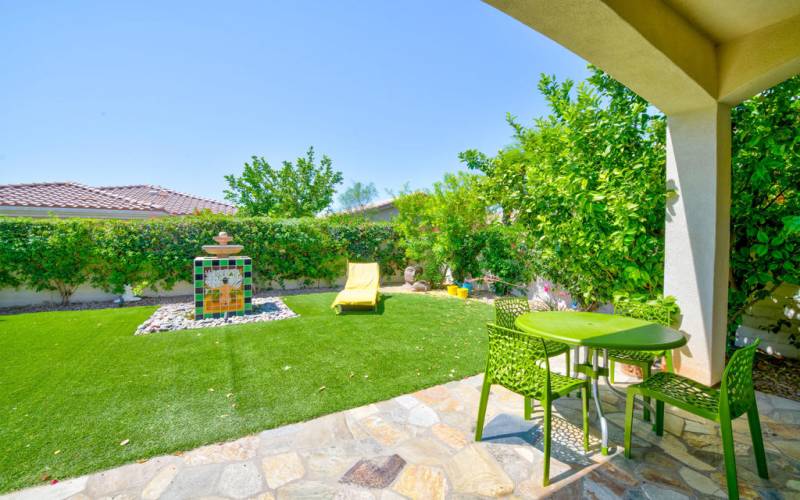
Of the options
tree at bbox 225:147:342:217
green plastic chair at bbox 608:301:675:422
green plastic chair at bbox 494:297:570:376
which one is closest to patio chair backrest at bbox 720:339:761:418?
green plastic chair at bbox 608:301:675:422

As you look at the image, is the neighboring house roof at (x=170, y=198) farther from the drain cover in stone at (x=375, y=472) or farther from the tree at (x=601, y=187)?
the drain cover in stone at (x=375, y=472)

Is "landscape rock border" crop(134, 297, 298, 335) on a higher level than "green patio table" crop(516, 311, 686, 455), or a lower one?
lower

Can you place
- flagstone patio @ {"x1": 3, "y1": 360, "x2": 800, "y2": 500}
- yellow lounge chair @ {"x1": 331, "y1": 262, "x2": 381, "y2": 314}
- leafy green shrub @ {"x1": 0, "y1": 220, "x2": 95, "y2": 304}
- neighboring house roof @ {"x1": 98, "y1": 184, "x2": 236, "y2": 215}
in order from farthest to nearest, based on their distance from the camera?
neighboring house roof @ {"x1": 98, "y1": 184, "x2": 236, "y2": 215} → leafy green shrub @ {"x1": 0, "y1": 220, "x2": 95, "y2": 304} → yellow lounge chair @ {"x1": 331, "y1": 262, "x2": 381, "y2": 314} → flagstone patio @ {"x1": 3, "y1": 360, "x2": 800, "y2": 500}

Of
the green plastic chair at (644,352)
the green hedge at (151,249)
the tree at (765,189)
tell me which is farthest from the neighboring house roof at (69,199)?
the tree at (765,189)

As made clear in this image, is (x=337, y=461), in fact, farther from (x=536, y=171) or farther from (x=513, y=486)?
(x=536, y=171)

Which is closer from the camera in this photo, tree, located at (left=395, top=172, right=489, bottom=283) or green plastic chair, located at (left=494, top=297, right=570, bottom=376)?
green plastic chair, located at (left=494, top=297, right=570, bottom=376)

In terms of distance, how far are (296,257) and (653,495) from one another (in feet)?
32.9

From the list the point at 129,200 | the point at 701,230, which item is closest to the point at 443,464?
the point at 701,230

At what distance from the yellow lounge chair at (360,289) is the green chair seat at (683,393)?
5394 millimetres

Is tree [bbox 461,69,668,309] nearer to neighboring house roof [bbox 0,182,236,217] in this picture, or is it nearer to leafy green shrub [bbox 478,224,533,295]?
leafy green shrub [bbox 478,224,533,295]

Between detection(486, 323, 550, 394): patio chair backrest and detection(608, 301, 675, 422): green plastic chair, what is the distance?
1.15 metres

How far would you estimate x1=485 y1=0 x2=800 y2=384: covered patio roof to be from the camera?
7.64ft

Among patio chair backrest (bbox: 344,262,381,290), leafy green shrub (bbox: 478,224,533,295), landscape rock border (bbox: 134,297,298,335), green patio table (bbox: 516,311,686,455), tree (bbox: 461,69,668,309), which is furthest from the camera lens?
leafy green shrub (bbox: 478,224,533,295)

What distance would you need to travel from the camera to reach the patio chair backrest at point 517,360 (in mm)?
2166
